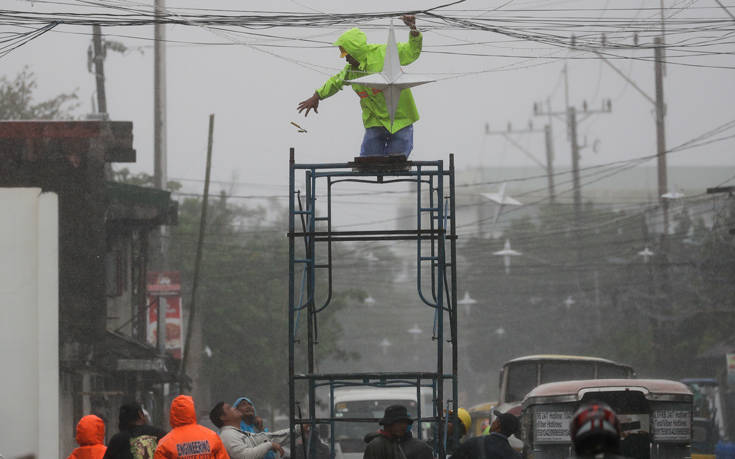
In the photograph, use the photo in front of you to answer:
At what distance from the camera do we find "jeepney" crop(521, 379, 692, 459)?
10.9 m

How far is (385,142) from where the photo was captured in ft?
30.9

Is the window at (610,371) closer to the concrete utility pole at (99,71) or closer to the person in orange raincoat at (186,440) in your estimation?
the person in orange raincoat at (186,440)

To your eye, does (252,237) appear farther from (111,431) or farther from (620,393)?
(620,393)

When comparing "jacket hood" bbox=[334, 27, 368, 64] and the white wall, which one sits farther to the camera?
the white wall

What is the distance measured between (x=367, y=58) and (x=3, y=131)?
9074 mm

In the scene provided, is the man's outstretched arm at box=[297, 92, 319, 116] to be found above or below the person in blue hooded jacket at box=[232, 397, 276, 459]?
above

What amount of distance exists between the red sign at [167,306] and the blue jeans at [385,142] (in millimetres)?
14813

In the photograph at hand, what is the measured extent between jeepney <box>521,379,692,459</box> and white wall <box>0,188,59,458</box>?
6658 mm

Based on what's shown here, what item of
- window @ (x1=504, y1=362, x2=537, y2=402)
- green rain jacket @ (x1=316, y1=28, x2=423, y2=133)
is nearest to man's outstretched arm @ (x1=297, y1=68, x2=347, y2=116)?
green rain jacket @ (x1=316, y1=28, x2=423, y2=133)

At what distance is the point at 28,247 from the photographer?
14875 mm

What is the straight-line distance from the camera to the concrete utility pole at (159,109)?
23.6m

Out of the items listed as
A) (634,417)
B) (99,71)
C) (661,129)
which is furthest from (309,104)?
(661,129)

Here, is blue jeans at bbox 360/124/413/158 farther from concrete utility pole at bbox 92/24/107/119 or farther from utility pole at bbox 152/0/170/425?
concrete utility pole at bbox 92/24/107/119

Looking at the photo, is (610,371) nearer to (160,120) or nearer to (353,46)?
(353,46)
